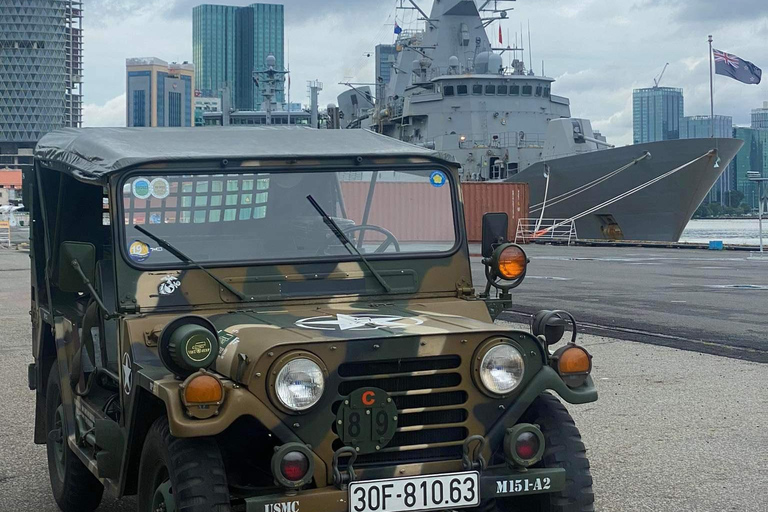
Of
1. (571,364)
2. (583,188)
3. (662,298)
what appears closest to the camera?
(571,364)

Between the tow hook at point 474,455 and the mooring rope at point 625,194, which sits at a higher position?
the mooring rope at point 625,194

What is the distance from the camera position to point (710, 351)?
12.4 metres

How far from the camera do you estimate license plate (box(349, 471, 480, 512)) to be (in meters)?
4.12

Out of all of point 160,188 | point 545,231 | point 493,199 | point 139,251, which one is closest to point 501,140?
point 493,199

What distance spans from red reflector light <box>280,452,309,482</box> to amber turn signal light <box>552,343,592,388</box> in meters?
1.19

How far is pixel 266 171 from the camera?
5406 millimetres

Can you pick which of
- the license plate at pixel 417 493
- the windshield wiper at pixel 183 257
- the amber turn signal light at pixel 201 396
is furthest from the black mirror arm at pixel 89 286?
the license plate at pixel 417 493

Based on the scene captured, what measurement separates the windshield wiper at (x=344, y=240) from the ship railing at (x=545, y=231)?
38815 mm

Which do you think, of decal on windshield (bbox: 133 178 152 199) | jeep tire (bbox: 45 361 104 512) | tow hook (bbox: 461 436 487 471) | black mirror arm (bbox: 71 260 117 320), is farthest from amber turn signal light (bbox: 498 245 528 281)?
jeep tire (bbox: 45 361 104 512)

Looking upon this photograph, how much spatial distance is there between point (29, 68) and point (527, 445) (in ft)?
627

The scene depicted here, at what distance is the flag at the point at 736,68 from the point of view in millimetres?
39531

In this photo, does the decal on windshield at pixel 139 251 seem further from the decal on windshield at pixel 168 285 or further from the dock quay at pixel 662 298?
the dock quay at pixel 662 298

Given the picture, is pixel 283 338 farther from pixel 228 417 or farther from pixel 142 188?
pixel 142 188

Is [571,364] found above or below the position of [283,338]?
below
